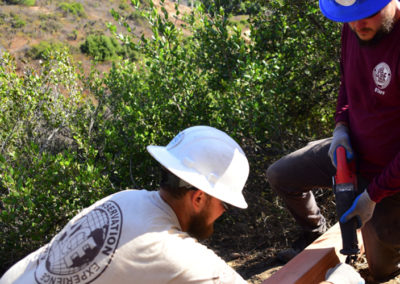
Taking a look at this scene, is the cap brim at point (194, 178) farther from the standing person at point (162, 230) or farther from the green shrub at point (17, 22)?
the green shrub at point (17, 22)

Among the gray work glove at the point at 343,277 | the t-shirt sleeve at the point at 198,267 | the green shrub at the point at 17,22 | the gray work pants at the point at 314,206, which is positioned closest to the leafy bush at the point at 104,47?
the green shrub at the point at 17,22

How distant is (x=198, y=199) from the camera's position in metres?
1.88

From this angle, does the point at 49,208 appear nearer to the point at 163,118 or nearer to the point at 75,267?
the point at 163,118

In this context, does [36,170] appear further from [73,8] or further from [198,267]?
[73,8]

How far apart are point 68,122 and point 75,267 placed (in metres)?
2.91

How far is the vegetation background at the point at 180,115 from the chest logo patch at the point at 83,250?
1.64 meters

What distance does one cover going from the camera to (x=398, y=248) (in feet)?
8.51

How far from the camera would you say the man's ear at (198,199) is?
6.08 feet

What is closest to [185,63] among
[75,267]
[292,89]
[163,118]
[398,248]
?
[163,118]

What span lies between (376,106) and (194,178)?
4.19 feet

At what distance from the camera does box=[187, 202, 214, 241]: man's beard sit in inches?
74.9

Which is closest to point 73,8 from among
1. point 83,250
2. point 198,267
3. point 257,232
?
point 257,232

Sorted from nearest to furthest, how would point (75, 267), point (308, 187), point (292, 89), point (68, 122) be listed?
1. point (75, 267)
2. point (308, 187)
3. point (292, 89)
4. point (68, 122)

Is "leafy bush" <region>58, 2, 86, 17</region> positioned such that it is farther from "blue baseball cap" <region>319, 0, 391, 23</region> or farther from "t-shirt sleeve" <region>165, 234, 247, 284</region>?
"t-shirt sleeve" <region>165, 234, 247, 284</region>
